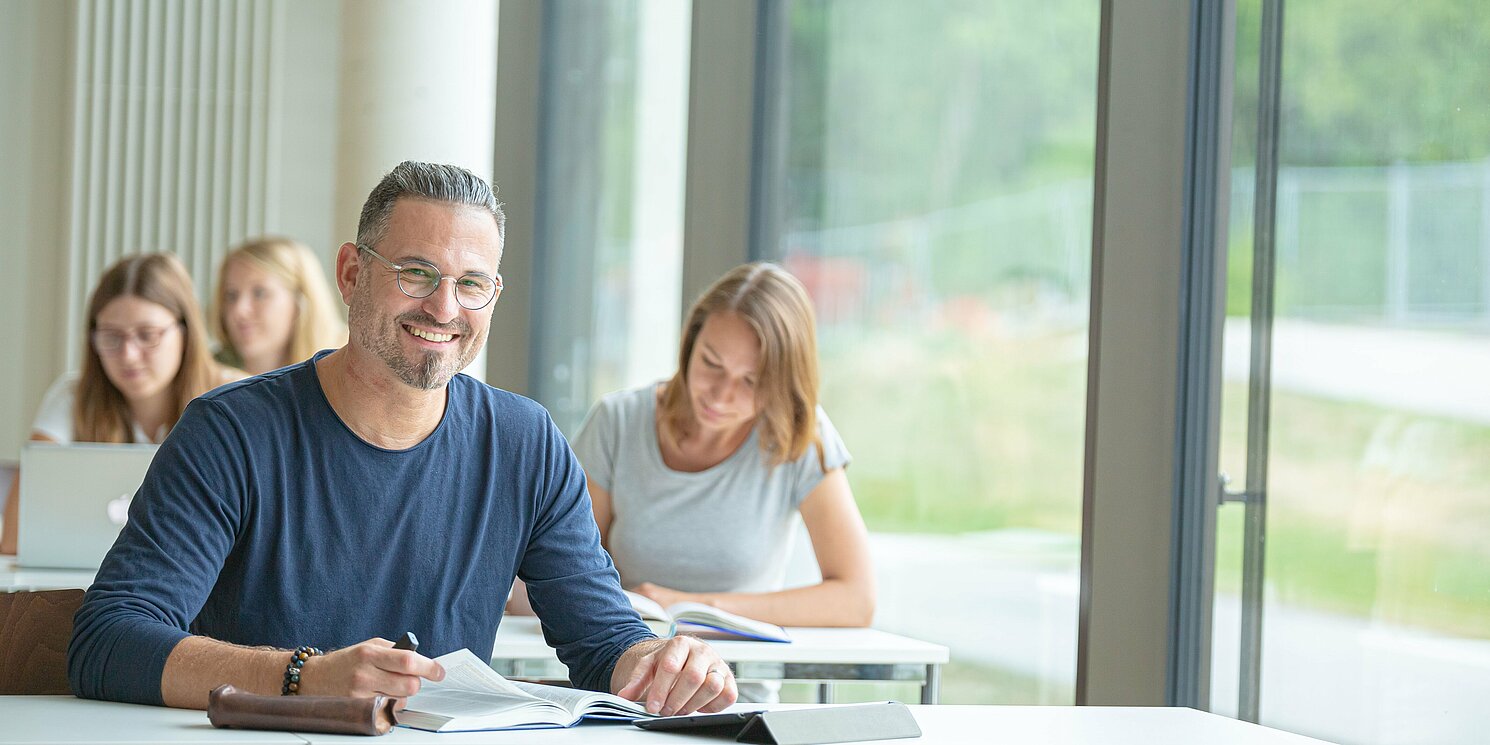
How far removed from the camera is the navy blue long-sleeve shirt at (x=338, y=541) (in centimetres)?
196

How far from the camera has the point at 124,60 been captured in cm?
700

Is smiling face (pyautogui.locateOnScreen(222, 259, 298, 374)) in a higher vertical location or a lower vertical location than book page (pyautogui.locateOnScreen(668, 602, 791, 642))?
higher

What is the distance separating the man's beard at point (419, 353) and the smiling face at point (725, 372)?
4.25ft

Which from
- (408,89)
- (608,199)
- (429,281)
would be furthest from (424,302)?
(608,199)

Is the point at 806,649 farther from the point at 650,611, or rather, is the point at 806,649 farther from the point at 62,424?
the point at 62,424

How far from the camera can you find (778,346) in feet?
11.3

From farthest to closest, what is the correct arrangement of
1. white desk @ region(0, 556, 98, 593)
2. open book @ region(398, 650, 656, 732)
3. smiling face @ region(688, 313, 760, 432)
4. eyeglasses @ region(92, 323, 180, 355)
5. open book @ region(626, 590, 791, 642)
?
eyeglasses @ region(92, 323, 180, 355), smiling face @ region(688, 313, 760, 432), white desk @ region(0, 556, 98, 593), open book @ region(626, 590, 791, 642), open book @ region(398, 650, 656, 732)

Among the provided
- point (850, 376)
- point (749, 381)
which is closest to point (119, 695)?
point (749, 381)

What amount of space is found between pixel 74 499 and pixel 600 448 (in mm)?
1193

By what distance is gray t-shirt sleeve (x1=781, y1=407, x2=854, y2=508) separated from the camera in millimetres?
3504

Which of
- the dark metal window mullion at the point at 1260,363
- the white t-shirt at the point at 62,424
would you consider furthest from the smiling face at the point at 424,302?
the white t-shirt at the point at 62,424

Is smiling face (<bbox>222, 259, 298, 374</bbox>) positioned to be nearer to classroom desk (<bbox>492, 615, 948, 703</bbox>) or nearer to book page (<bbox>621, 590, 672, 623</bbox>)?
classroom desk (<bbox>492, 615, 948, 703</bbox>)

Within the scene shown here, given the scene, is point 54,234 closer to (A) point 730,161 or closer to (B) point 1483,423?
(A) point 730,161

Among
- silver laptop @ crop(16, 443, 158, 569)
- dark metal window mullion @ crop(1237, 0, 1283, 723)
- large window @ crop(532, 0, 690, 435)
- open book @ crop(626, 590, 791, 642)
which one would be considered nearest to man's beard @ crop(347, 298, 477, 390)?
open book @ crop(626, 590, 791, 642)
